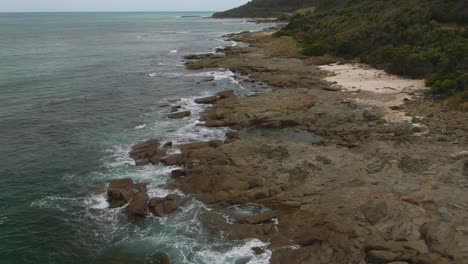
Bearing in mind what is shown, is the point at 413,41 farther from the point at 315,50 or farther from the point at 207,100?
the point at 207,100

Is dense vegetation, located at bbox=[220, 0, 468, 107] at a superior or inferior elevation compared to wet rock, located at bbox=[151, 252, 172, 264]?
superior

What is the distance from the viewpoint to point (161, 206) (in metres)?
24.3

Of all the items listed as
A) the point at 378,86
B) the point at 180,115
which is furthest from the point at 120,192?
the point at 378,86

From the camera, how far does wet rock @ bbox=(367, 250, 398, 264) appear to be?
18.3 meters

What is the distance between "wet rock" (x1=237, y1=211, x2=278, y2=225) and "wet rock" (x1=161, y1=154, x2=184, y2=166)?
30.2ft

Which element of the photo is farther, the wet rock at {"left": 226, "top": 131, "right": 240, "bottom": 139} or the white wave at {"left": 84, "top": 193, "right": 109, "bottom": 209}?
the wet rock at {"left": 226, "top": 131, "right": 240, "bottom": 139}

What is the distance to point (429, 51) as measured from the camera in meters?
50.6

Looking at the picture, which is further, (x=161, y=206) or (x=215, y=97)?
(x=215, y=97)

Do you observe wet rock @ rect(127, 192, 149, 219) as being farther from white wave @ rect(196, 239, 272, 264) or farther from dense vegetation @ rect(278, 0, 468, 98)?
dense vegetation @ rect(278, 0, 468, 98)

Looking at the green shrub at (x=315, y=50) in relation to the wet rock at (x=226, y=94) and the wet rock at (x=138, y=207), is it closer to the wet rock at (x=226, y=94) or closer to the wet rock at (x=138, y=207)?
the wet rock at (x=226, y=94)

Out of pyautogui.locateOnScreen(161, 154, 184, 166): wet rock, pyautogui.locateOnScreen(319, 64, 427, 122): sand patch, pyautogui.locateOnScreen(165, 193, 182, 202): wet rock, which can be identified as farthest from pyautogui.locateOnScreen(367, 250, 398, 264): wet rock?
pyautogui.locateOnScreen(319, 64, 427, 122): sand patch

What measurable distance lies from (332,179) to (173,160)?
1168 cm

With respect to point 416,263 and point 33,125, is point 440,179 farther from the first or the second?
point 33,125

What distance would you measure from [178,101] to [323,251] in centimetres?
3255
